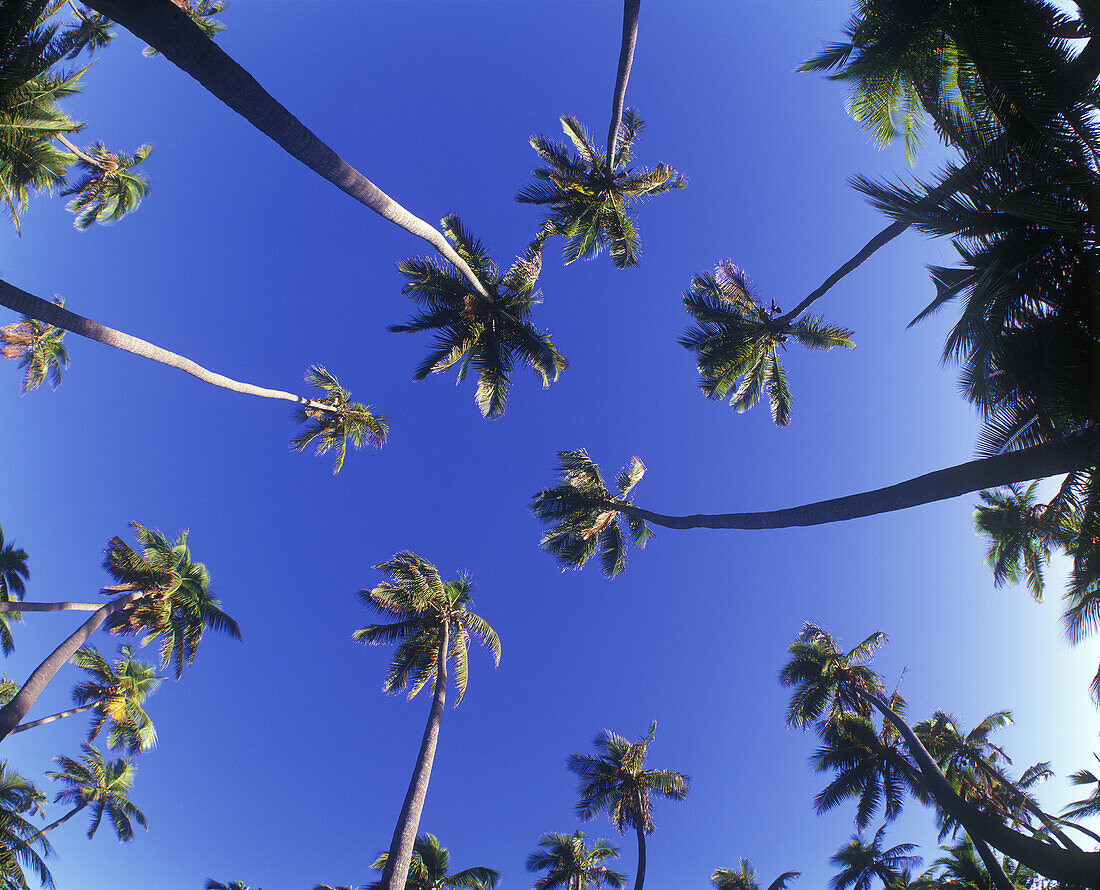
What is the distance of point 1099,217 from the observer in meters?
7.25

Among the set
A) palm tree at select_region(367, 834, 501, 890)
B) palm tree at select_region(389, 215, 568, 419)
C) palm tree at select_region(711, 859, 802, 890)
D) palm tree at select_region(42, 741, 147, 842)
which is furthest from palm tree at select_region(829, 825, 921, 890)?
palm tree at select_region(42, 741, 147, 842)

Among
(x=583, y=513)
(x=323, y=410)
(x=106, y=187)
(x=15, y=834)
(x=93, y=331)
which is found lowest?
(x=15, y=834)

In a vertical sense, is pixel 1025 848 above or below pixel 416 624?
below

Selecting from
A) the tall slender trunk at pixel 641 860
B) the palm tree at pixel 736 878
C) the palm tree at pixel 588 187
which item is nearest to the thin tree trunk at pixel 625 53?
the palm tree at pixel 588 187

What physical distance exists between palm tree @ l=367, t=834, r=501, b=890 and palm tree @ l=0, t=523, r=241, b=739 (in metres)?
12.1

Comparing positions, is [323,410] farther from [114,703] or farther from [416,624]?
[114,703]

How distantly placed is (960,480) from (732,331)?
9.53 meters

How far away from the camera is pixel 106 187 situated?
19938 mm

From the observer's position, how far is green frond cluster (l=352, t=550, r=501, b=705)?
57.7 feet

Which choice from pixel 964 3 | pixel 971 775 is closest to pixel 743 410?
pixel 964 3

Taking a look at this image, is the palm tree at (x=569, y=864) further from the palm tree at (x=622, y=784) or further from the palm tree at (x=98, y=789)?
the palm tree at (x=98, y=789)

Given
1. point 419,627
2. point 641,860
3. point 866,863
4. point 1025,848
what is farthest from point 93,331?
point 866,863

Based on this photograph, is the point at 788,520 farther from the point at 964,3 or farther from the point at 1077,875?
the point at 964,3

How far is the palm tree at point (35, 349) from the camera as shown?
2122 centimetres
